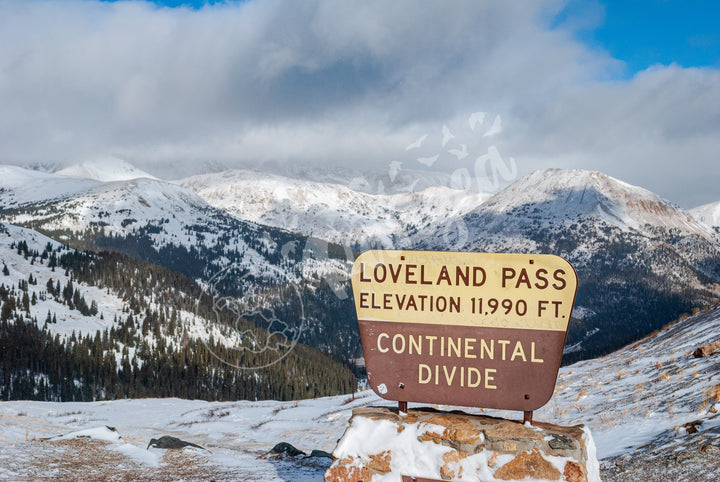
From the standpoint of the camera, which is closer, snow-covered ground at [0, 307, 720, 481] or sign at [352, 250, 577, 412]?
sign at [352, 250, 577, 412]

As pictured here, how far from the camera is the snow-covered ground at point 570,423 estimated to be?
40.0ft

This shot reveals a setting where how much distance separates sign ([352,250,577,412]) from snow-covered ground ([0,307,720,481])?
519cm

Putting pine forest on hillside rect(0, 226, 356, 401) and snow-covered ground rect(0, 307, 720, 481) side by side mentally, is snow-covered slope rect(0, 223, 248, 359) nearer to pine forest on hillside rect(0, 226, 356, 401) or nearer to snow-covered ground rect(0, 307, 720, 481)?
pine forest on hillside rect(0, 226, 356, 401)

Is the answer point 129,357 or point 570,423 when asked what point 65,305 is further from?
point 570,423

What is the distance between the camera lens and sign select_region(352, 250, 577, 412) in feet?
27.5

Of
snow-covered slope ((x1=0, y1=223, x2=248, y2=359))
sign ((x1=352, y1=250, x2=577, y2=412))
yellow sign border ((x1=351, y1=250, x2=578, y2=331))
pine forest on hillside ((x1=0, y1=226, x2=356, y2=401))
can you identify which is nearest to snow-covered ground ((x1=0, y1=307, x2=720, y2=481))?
sign ((x1=352, y1=250, x2=577, y2=412))

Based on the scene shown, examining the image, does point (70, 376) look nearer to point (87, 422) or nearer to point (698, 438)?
point (87, 422)

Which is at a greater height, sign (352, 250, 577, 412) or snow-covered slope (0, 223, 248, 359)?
snow-covered slope (0, 223, 248, 359)

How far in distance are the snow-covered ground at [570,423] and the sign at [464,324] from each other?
5195 mm

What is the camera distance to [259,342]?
584 feet

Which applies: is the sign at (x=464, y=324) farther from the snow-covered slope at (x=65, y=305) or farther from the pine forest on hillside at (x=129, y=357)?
the snow-covered slope at (x=65, y=305)

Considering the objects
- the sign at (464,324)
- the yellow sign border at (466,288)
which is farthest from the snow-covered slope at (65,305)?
the yellow sign border at (466,288)

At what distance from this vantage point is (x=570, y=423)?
661 inches

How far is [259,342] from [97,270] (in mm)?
75085
